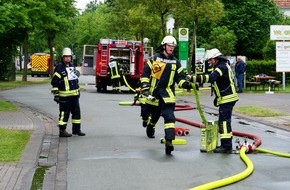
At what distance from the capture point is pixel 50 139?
11.8m

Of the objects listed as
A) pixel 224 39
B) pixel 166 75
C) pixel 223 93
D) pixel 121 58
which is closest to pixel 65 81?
pixel 166 75

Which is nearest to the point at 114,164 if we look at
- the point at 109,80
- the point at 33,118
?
the point at 33,118

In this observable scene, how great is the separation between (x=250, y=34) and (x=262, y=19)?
1.50 meters

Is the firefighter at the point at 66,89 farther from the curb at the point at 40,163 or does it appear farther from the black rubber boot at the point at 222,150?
the black rubber boot at the point at 222,150

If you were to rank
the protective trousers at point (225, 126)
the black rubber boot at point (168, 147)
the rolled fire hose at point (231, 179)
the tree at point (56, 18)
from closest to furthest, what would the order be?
the rolled fire hose at point (231, 179)
the black rubber boot at point (168, 147)
the protective trousers at point (225, 126)
the tree at point (56, 18)

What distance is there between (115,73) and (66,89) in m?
14.7

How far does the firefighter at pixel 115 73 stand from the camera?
87.6 ft

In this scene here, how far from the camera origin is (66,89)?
12.0 meters

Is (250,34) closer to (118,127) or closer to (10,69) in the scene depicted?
(10,69)

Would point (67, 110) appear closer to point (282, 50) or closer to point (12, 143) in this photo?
point (12, 143)

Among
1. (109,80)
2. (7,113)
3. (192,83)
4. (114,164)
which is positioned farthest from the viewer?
(109,80)

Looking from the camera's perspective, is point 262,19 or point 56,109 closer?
point 56,109

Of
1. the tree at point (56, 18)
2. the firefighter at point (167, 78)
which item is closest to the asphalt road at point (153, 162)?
the firefighter at point (167, 78)

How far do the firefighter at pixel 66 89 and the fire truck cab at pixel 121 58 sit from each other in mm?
15919
